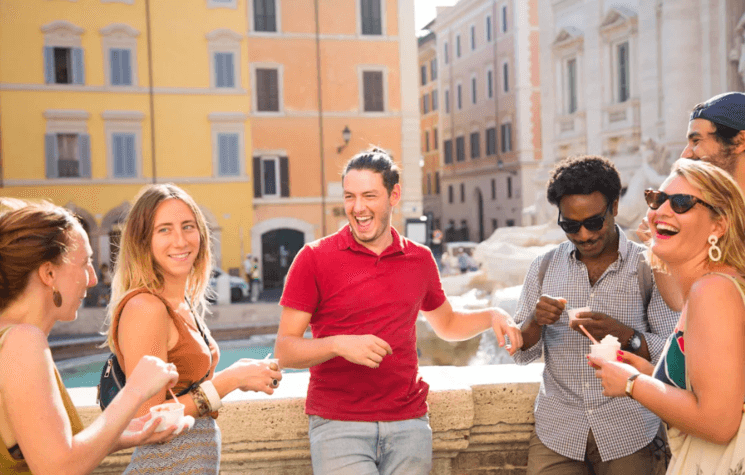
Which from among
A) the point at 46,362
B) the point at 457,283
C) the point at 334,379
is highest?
the point at 46,362

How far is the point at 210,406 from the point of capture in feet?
6.79

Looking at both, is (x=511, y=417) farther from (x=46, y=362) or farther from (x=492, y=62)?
(x=492, y=62)

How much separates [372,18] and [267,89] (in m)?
4.44

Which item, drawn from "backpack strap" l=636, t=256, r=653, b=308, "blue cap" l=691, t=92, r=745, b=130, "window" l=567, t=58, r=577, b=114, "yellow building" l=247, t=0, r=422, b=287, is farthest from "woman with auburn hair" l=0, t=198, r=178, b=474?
"yellow building" l=247, t=0, r=422, b=287

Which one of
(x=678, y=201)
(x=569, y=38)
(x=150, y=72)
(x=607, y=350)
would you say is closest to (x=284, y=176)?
(x=150, y=72)

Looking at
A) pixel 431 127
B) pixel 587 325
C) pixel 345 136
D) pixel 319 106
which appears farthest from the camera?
pixel 431 127

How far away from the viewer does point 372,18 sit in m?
24.4

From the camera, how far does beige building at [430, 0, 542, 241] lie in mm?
33312

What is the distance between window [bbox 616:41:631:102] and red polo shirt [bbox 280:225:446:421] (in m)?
17.9

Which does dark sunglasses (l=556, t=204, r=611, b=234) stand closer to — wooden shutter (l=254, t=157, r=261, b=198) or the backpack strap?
the backpack strap

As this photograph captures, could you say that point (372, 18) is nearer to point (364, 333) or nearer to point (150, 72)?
point (150, 72)

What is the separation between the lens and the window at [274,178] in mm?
23641

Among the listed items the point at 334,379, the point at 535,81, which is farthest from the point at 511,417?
the point at 535,81

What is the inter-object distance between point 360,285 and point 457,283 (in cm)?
1056
